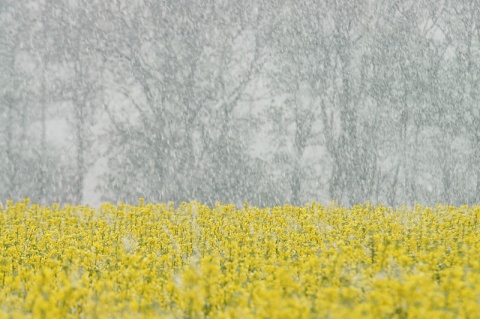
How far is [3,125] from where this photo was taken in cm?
1859

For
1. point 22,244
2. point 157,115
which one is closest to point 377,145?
point 157,115

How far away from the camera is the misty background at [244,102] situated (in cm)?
1739

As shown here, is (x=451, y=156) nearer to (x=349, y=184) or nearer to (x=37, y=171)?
(x=349, y=184)

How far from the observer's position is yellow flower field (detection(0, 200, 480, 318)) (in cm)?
471

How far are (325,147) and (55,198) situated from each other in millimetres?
7140

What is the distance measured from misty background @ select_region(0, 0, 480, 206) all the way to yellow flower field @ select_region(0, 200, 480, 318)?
5423 millimetres

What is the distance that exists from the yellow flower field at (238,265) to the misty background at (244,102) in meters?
5.42

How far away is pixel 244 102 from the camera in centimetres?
1814

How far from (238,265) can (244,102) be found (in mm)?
11324

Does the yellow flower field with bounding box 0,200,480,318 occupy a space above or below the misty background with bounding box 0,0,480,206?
below

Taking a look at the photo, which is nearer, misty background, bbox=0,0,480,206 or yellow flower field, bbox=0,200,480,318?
yellow flower field, bbox=0,200,480,318

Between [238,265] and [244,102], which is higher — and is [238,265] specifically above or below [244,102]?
below

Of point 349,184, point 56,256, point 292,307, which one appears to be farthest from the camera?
point 349,184

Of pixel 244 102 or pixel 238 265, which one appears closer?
pixel 238 265
